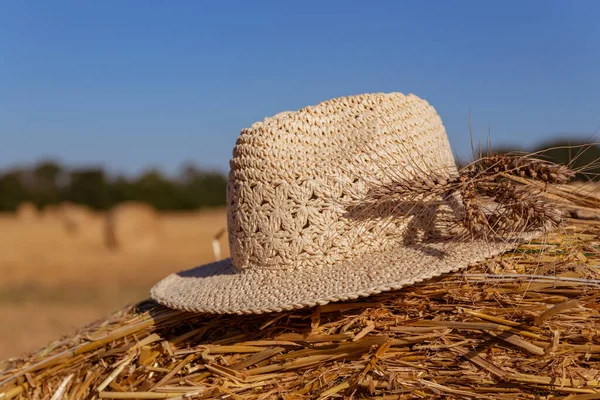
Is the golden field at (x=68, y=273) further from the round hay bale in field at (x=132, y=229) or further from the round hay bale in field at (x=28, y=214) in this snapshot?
the round hay bale in field at (x=28, y=214)

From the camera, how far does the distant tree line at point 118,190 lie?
28906 millimetres

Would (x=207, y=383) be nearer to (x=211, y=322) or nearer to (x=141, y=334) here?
(x=211, y=322)

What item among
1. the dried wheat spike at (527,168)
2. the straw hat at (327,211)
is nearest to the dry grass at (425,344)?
the straw hat at (327,211)

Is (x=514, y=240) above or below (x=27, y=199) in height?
below

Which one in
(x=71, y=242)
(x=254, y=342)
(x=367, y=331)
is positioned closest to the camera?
(x=367, y=331)

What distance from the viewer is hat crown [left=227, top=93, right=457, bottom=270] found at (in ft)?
7.04

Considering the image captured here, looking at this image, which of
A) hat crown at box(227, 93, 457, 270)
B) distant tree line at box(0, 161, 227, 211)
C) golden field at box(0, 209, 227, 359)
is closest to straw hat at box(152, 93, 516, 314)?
hat crown at box(227, 93, 457, 270)

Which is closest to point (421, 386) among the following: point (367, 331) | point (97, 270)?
point (367, 331)

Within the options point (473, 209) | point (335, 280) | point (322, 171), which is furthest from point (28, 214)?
point (473, 209)

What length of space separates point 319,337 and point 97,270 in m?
10.7

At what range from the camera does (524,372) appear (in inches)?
70.5

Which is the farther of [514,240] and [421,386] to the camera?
[514,240]

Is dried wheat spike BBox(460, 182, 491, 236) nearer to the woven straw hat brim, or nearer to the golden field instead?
the woven straw hat brim

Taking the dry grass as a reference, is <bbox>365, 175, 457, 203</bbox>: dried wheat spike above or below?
above
